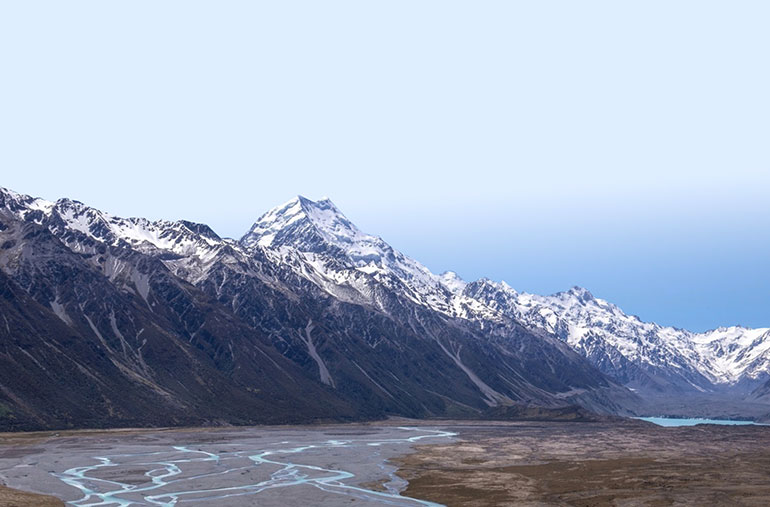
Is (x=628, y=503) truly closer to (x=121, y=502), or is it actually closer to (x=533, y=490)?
(x=533, y=490)

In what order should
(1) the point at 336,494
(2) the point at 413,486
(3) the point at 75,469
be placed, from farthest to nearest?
(3) the point at 75,469 → (2) the point at 413,486 → (1) the point at 336,494

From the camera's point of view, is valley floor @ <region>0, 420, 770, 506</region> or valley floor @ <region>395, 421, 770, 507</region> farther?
valley floor @ <region>0, 420, 770, 506</region>

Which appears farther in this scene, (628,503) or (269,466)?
(269,466)

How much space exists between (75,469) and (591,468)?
9098cm

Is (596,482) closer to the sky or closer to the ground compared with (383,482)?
closer to the sky

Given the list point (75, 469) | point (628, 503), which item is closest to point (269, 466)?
point (75, 469)

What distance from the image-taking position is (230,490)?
155 metres

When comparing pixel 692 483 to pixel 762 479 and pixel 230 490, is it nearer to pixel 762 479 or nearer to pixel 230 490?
pixel 762 479

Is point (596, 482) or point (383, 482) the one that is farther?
point (383, 482)

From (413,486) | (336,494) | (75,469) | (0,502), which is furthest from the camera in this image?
(75,469)

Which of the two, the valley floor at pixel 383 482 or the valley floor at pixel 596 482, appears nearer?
the valley floor at pixel 596 482

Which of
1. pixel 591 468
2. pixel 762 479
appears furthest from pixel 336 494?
pixel 762 479

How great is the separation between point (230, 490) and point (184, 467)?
33.7 m

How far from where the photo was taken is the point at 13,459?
637 ft
